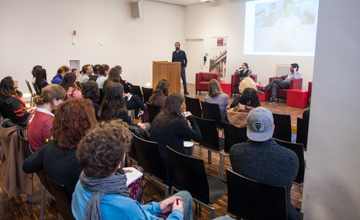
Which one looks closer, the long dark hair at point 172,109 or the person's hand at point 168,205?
the person's hand at point 168,205

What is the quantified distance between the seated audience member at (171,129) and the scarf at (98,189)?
1.38 meters

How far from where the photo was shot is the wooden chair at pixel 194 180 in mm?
2183

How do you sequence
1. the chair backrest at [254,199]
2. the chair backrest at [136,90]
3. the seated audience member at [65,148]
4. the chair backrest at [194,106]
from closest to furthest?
the chair backrest at [254,199], the seated audience member at [65,148], the chair backrest at [194,106], the chair backrest at [136,90]

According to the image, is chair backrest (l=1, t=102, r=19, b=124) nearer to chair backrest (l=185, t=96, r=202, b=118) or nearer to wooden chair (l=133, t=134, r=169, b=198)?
wooden chair (l=133, t=134, r=169, b=198)

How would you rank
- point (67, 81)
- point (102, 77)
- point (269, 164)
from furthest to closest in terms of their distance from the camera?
1. point (102, 77)
2. point (67, 81)
3. point (269, 164)

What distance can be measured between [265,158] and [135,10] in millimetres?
10393

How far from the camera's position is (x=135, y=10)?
1107 centimetres

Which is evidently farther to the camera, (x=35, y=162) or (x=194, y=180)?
(x=194, y=180)

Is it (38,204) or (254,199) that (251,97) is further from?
(38,204)

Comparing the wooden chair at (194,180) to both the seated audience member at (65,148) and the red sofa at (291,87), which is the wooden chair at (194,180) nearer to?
the seated audience member at (65,148)

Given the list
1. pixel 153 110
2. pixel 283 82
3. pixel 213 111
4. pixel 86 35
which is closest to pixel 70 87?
pixel 153 110

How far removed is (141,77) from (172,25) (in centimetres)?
287

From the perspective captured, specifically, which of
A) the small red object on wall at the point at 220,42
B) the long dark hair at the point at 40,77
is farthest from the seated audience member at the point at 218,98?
the small red object on wall at the point at 220,42

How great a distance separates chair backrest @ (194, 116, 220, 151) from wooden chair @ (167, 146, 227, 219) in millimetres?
954
